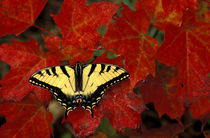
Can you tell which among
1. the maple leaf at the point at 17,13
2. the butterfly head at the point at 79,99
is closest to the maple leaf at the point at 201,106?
the butterfly head at the point at 79,99

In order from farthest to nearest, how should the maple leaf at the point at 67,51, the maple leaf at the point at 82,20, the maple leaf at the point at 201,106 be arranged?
1. the maple leaf at the point at 201,106
2. the maple leaf at the point at 67,51
3. the maple leaf at the point at 82,20

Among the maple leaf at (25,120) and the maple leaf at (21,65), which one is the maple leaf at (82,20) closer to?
the maple leaf at (21,65)

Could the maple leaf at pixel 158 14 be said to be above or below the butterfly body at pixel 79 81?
above

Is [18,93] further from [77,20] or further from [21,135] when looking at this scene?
[77,20]

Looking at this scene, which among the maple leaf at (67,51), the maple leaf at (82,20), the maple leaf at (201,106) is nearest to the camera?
the maple leaf at (82,20)

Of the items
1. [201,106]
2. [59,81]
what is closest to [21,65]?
[59,81]

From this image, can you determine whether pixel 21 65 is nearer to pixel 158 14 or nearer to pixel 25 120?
pixel 25 120

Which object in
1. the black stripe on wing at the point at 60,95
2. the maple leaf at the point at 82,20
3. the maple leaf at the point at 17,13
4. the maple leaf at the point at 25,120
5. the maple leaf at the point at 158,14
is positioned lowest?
the maple leaf at the point at 25,120
